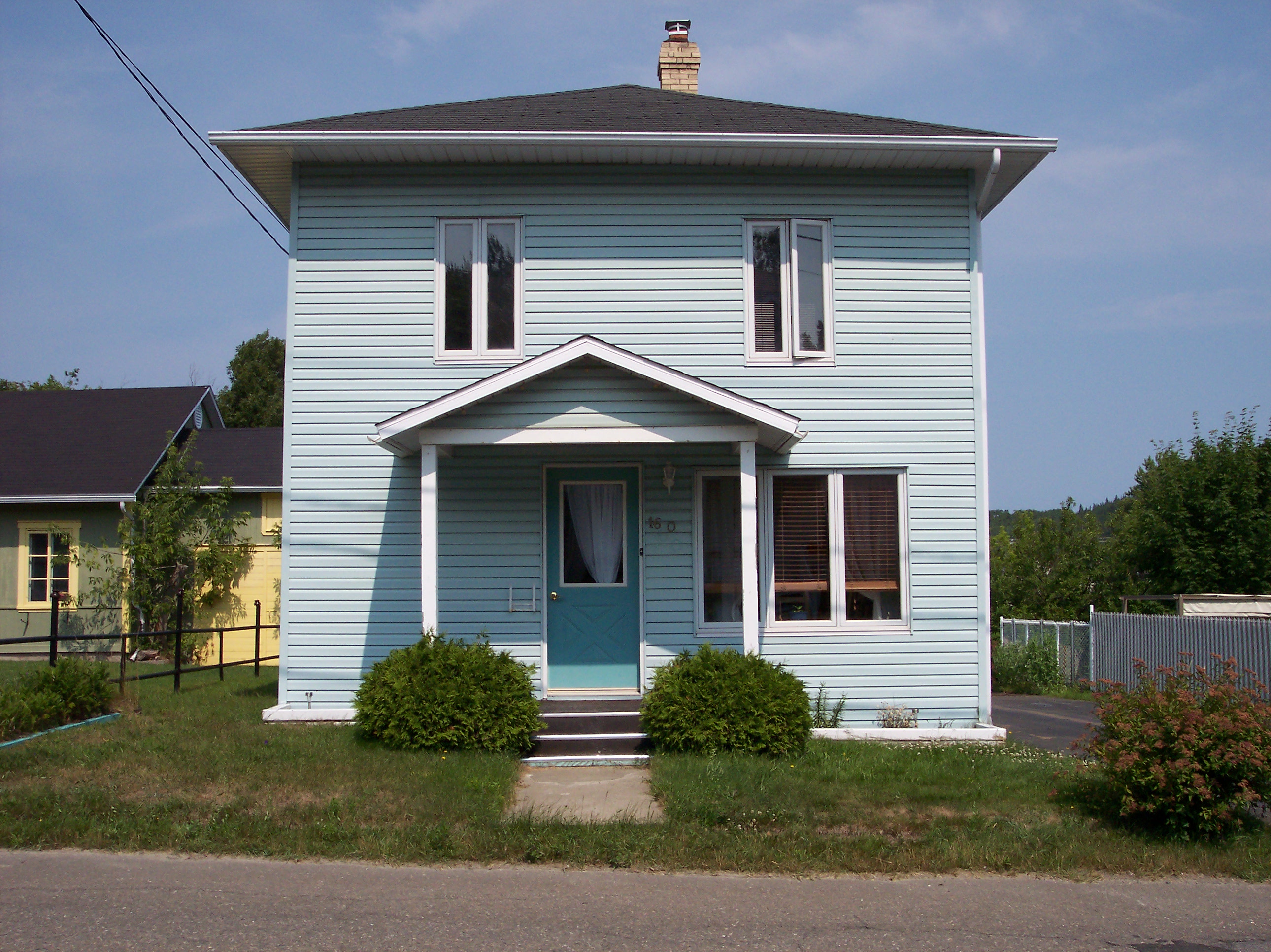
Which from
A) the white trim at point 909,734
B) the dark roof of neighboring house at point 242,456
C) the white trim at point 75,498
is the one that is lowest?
the white trim at point 909,734

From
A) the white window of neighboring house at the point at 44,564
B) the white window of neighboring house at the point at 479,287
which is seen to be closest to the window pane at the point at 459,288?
the white window of neighboring house at the point at 479,287

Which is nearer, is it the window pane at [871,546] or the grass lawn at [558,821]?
the grass lawn at [558,821]

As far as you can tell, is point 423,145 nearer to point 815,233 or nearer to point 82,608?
point 815,233

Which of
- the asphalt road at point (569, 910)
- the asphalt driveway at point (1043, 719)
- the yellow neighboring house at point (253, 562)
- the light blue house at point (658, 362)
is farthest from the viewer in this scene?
the yellow neighboring house at point (253, 562)

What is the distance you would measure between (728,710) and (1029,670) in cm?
1557

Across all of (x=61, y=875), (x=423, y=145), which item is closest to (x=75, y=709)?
(x=61, y=875)

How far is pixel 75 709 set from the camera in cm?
966

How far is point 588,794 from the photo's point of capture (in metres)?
7.75

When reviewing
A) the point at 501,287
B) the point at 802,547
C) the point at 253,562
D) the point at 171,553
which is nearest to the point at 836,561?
the point at 802,547

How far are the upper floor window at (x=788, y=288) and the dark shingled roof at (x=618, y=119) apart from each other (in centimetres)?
105

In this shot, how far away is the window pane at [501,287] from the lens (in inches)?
413

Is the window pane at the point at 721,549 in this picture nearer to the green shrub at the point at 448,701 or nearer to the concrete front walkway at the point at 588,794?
the concrete front walkway at the point at 588,794

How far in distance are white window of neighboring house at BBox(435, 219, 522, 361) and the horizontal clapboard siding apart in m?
0.12

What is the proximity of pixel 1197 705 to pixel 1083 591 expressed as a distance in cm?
2547
